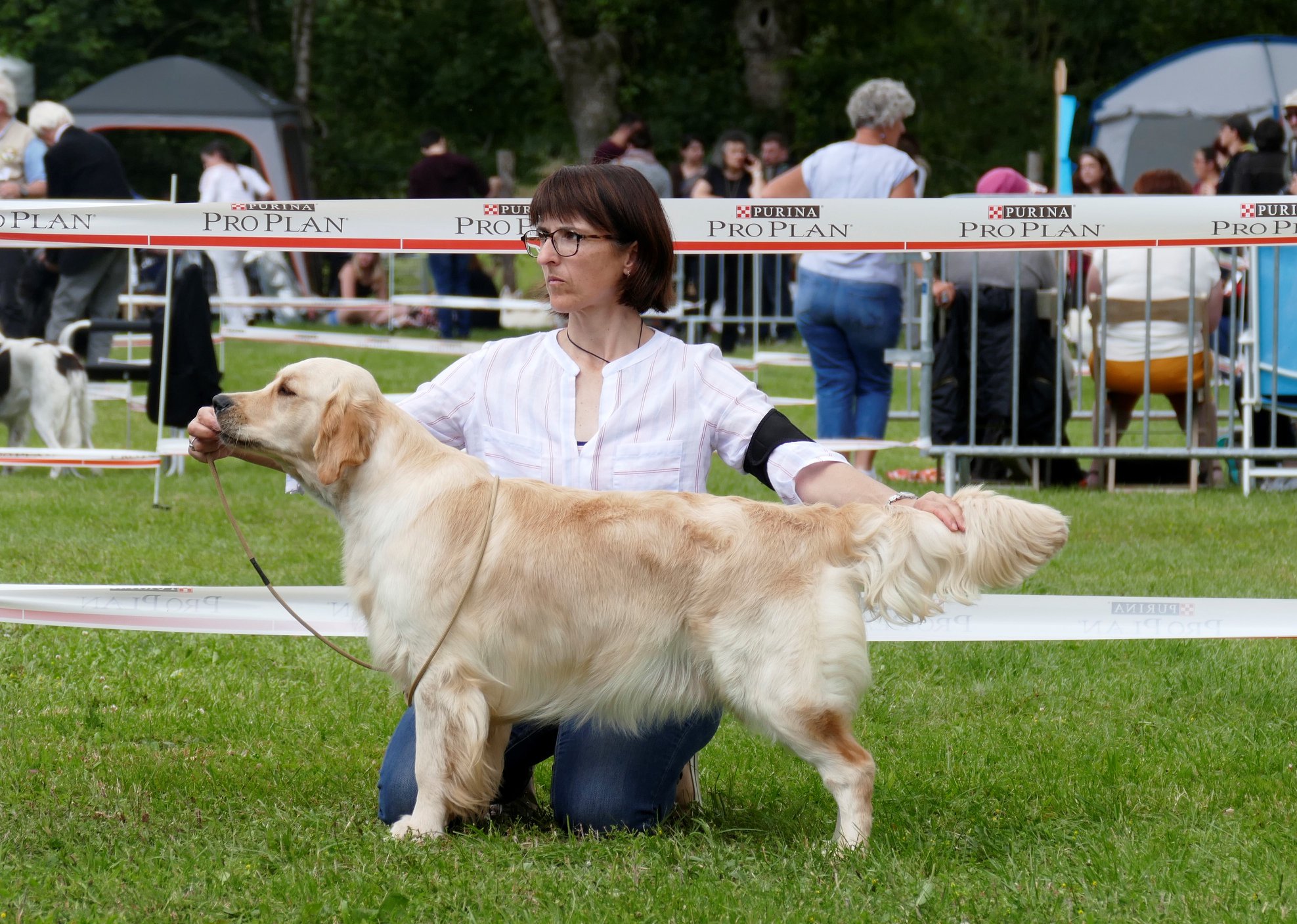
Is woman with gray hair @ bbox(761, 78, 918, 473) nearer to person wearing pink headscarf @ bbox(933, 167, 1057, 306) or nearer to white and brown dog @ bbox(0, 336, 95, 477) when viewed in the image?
person wearing pink headscarf @ bbox(933, 167, 1057, 306)

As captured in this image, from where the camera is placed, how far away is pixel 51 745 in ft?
13.4

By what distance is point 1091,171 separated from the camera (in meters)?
12.1

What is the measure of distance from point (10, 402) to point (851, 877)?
24.1 feet

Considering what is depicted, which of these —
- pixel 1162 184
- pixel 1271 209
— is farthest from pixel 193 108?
pixel 1271 209

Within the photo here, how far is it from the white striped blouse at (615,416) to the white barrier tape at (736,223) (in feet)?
3.77

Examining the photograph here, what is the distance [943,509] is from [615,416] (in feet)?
2.54

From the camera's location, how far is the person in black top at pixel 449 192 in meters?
16.5

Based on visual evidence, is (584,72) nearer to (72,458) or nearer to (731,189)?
(731,189)

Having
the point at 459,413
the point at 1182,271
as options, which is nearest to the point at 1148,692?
the point at 459,413

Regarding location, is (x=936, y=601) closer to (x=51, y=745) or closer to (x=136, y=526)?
(x=51, y=745)

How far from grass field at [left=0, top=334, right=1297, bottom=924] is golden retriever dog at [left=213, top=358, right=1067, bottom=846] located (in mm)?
253

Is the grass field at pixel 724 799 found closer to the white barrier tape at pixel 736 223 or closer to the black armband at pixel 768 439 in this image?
the black armband at pixel 768 439

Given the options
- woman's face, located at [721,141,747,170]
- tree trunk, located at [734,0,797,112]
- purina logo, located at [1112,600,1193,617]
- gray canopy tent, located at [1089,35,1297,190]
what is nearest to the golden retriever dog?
purina logo, located at [1112,600,1193,617]

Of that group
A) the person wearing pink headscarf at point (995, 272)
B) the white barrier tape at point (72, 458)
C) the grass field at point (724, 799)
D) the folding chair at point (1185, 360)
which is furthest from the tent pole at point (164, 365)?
the folding chair at point (1185, 360)
